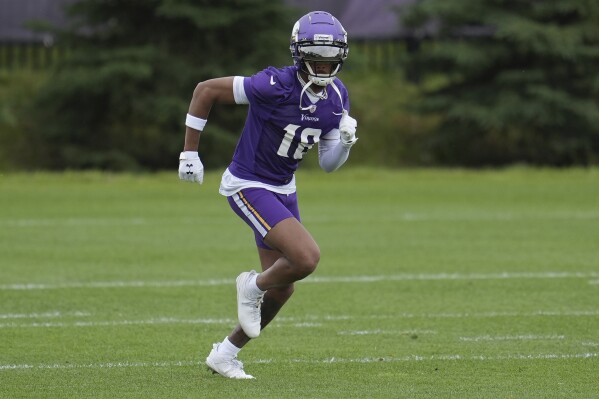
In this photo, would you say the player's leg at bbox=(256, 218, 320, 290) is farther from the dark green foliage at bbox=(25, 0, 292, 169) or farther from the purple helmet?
the dark green foliage at bbox=(25, 0, 292, 169)

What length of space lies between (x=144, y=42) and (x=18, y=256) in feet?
38.7

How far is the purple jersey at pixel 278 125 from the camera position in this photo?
7625 mm

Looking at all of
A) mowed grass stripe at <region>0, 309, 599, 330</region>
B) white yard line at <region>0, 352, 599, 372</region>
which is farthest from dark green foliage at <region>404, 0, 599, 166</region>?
white yard line at <region>0, 352, 599, 372</region>

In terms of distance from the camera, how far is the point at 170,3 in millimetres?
24203

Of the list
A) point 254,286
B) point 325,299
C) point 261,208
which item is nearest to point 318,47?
point 261,208

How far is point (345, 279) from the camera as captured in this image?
1244cm

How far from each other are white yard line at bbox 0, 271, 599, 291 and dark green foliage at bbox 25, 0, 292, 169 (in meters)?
12.0

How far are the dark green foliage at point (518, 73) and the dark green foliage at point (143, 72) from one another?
3437mm

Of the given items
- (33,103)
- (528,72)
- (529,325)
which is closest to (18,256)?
(529,325)

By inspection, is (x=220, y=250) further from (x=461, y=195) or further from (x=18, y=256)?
(x=461, y=195)

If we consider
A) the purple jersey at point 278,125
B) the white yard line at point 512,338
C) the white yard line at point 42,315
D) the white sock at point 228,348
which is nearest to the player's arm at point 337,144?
the purple jersey at point 278,125

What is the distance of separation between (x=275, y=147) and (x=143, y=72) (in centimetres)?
1660

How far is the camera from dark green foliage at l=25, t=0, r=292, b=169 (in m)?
24.5

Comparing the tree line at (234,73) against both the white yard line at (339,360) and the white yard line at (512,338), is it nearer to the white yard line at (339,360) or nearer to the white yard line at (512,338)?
the white yard line at (512,338)
